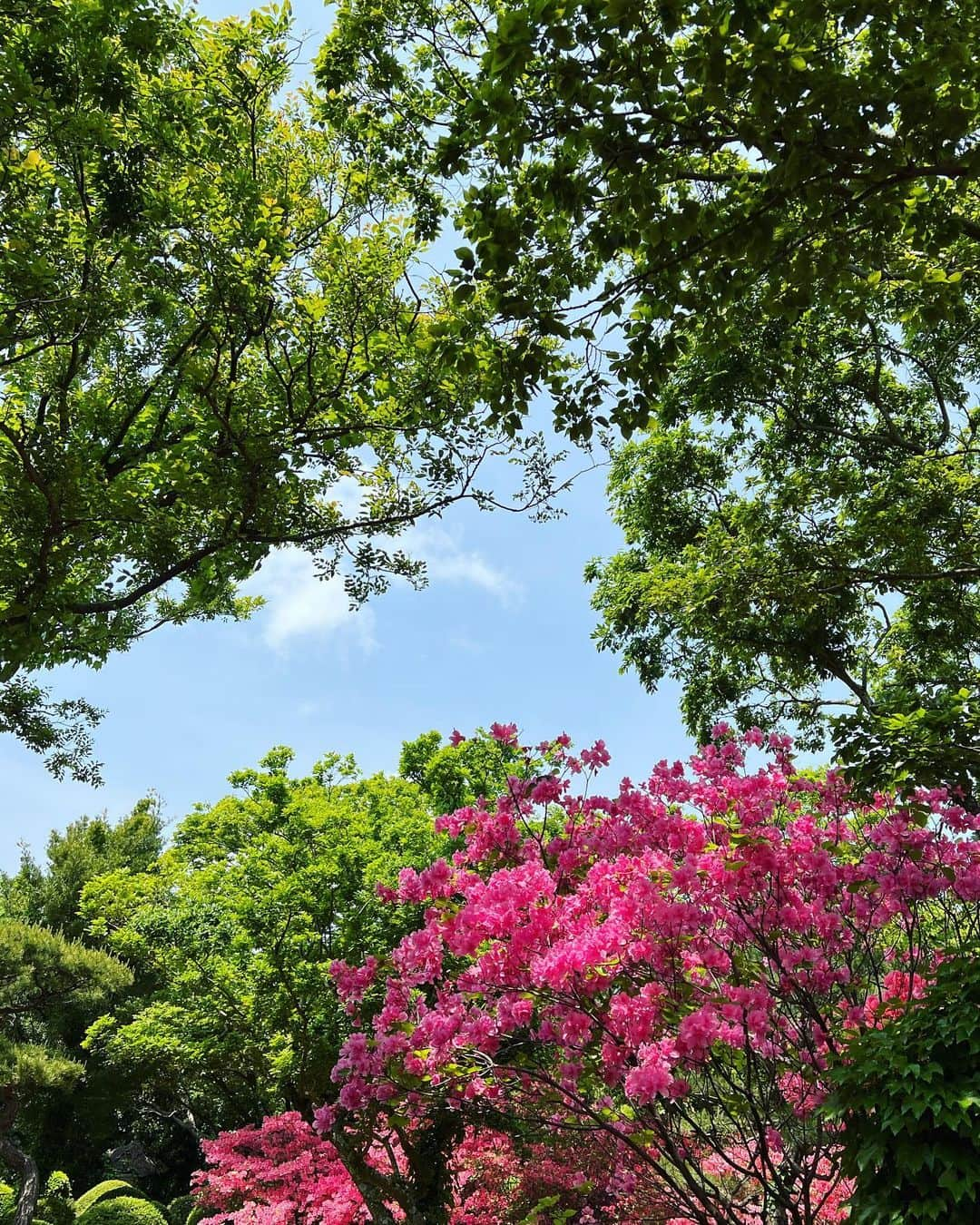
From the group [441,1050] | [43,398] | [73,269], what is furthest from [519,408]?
[43,398]

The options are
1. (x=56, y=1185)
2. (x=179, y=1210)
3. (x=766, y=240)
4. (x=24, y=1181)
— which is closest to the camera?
(x=766, y=240)

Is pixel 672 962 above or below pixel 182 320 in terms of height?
below

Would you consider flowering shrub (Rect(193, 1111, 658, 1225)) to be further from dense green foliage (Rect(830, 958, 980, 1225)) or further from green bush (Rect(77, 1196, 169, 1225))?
dense green foliage (Rect(830, 958, 980, 1225))

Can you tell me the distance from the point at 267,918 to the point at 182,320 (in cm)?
703

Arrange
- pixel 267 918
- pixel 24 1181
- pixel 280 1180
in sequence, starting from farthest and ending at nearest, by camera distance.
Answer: pixel 24 1181
pixel 280 1180
pixel 267 918

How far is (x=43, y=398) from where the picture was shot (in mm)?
6445

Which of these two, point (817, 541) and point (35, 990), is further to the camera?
point (35, 990)

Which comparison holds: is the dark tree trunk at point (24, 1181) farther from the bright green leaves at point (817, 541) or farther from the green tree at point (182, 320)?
the bright green leaves at point (817, 541)

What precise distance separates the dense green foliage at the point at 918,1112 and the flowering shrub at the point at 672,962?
0.35 meters

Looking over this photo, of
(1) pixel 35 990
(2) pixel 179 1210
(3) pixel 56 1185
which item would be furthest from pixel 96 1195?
(1) pixel 35 990

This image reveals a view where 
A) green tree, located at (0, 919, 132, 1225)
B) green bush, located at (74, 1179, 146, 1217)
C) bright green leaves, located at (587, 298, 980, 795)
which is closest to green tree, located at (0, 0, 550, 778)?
bright green leaves, located at (587, 298, 980, 795)

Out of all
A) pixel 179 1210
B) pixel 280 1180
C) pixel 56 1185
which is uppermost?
pixel 280 1180

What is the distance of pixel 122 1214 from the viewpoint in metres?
13.1

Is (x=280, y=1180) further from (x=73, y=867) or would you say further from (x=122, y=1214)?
(x=73, y=867)
